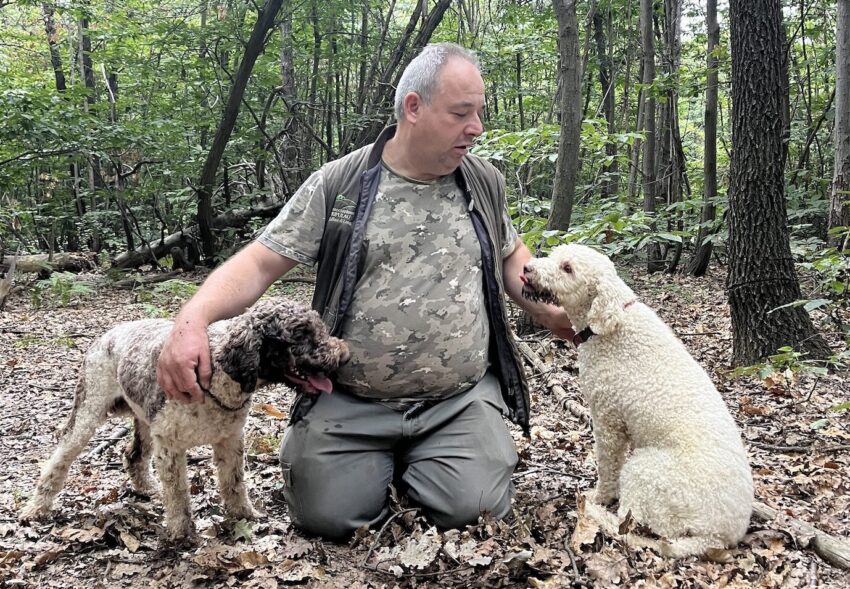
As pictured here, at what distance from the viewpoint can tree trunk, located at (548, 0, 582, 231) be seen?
283 inches

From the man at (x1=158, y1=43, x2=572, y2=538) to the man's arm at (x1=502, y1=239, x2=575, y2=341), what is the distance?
0.5 inches

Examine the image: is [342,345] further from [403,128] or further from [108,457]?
[108,457]

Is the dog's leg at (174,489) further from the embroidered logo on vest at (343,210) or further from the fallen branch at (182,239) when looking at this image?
the fallen branch at (182,239)

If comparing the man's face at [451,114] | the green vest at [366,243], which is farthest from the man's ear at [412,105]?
the green vest at [366,243]

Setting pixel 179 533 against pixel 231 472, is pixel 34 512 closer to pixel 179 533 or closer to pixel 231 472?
pixel 179 533

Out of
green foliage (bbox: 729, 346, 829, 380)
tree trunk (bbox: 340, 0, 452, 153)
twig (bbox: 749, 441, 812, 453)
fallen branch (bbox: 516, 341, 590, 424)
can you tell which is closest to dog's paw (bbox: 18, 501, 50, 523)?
fallen branch (bbox: 516, 341, 590, 424)

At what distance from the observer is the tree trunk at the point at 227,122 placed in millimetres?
12609

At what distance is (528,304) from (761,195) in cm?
356

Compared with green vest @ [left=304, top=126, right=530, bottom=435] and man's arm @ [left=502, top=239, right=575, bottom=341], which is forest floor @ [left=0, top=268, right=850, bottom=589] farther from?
man's arm @ [left=502, top=239, right=575, bottom=341]

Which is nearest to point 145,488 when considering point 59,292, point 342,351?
point 342,351

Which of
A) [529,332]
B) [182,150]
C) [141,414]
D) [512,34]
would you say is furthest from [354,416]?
[512,34]

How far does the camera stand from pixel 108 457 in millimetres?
5215

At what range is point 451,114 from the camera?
3.76 m

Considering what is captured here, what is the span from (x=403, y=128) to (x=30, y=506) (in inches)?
131
